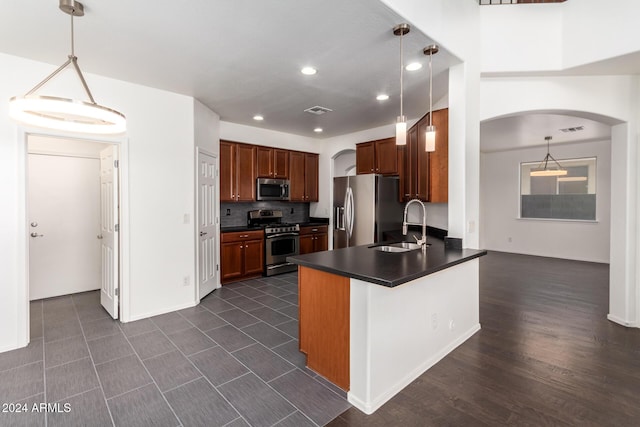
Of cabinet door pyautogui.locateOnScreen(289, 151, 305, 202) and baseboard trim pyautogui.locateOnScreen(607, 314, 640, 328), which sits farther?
cabinet door pyautogui.locateOnScreen(289, 151, 305, 202)

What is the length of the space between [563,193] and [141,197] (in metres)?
8.67

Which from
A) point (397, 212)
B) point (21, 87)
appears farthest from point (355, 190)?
point (21, 87)

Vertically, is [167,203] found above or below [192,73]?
below

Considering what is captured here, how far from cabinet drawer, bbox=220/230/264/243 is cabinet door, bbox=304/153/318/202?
1449 mm

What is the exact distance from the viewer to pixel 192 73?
3158 mm

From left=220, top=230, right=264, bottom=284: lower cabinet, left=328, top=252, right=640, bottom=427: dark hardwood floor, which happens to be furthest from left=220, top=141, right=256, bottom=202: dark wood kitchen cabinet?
left=328, top=252, right=640, bottom=427: dark hardwood floor

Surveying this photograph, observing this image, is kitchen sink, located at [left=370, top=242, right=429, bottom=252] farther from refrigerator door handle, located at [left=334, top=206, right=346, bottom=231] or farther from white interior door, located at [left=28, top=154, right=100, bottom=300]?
white interior door, located at [left=28, top=154, right=100, bottom=300]

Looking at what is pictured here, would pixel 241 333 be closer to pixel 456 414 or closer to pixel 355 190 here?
pixel 456 414

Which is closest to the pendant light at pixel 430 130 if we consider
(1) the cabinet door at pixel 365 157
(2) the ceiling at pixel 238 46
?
(2) the ceiling at pixel 238 46

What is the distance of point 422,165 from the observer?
12.9 ft

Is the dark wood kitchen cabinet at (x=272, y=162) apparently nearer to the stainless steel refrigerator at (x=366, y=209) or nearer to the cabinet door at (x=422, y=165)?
the stainless steel refrigerator at (x=366, y=209)

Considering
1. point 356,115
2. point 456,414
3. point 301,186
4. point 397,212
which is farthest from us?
point 301,186

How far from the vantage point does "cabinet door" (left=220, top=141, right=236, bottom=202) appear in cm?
502

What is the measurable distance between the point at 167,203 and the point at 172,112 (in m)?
1.11
